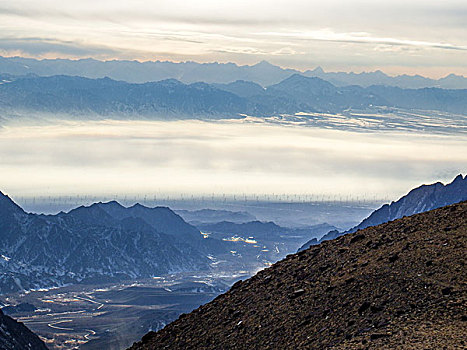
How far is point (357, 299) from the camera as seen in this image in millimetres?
42281

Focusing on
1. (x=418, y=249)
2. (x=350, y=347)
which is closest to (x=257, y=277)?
(x=418, y=249)

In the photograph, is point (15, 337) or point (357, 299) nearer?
point (357, 299)

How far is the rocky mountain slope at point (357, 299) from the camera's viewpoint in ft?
125

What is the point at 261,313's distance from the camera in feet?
150

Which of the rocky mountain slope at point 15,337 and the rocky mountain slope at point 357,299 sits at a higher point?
the rocky mountain slope at point 357,299

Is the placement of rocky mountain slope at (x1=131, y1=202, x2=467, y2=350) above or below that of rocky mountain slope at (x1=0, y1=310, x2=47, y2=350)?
above

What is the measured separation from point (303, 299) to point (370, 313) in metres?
5.41

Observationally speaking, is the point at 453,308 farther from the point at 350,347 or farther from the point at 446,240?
the point at 446,240

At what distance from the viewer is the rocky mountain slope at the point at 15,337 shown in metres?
162

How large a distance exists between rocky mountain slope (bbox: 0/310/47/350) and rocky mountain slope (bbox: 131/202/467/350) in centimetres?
11750

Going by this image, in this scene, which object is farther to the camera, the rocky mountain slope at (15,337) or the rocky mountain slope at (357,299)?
the rocky mountain slope at (15,337)

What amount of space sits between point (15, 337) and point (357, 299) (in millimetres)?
139029

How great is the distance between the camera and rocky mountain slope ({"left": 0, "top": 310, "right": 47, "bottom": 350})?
530ft

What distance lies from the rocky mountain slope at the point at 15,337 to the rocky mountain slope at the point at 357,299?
4626 inches
